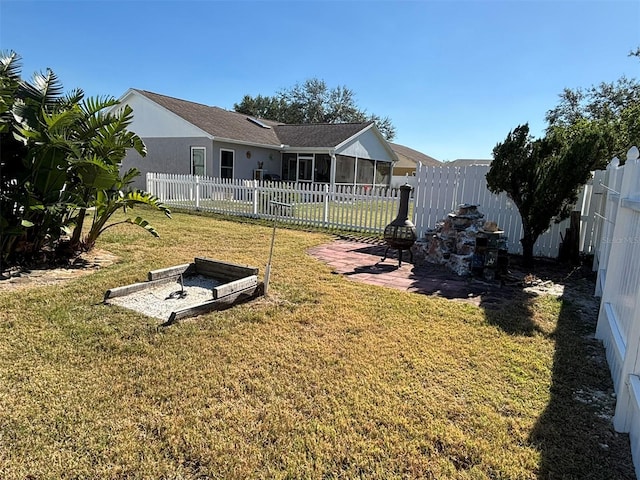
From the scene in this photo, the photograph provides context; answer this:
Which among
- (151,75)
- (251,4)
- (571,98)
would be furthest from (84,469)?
(571,98)

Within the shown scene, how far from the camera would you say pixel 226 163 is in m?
18.7

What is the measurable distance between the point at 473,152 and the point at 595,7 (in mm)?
38632

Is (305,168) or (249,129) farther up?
(249,129)

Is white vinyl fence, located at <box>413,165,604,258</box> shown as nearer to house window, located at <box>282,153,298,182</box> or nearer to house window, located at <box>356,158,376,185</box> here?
house window, located at <box>282,153,298,182</box>

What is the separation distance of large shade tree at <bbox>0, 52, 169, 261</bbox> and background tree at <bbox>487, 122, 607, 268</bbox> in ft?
20.5

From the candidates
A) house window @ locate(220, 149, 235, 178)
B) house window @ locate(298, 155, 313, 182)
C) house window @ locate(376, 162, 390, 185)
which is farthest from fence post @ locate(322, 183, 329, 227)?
house window @ locate(376, 162, 390, 185)

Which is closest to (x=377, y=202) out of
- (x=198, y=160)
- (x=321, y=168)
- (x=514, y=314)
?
(x=514, y=314)

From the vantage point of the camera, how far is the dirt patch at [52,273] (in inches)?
183

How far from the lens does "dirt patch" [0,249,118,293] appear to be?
15.2 ft

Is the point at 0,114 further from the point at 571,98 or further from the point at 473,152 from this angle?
the point at 473,152

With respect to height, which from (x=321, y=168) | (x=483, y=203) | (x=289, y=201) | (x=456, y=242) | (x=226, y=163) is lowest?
(x=456, y=242)

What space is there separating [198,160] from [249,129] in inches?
174

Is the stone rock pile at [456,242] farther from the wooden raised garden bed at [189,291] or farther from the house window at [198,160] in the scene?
the house window at [198,160]

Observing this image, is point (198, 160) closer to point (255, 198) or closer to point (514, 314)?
point (255, 198)
